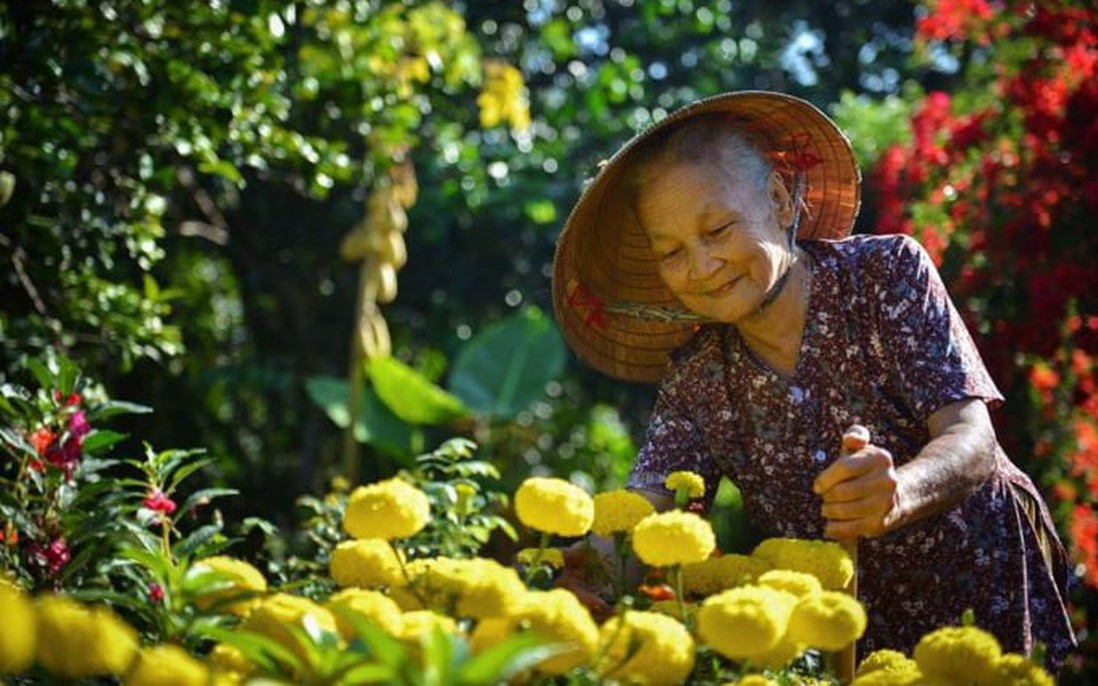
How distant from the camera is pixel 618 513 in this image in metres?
1.53

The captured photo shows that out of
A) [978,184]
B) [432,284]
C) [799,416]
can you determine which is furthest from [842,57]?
[799,416]

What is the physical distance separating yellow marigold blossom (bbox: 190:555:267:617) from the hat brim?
3.29 ft

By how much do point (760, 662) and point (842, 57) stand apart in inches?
274

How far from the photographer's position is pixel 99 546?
1.68 m

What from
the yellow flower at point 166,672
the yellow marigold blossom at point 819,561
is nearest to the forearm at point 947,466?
the yellow marigold blossom at point 819,561

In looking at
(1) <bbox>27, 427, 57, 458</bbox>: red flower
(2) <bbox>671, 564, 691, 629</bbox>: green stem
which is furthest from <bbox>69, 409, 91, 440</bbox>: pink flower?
(2) <bbox>671, 564, 691, 629</bbox>: green stem

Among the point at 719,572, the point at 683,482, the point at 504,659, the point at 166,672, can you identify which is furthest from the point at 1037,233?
the point at 166,672

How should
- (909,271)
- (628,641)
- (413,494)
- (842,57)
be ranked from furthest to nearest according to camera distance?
1. (842,57)
2. (909,271)
3. (413,494)
4. (628,641)

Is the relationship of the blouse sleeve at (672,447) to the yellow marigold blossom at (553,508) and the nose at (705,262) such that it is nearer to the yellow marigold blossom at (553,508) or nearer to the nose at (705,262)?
the nose at (705,262)

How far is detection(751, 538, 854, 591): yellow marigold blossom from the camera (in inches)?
57.2

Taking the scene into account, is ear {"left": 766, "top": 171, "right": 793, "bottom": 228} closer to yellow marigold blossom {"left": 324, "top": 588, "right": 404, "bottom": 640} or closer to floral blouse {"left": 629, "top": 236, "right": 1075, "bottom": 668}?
floral blouse {"left": 629, "top": 236, "right": 1075, "bottom": 668}

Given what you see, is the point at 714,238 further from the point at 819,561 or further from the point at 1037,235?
the point at 1037,235

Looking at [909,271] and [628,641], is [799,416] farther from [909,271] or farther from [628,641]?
[628,641]

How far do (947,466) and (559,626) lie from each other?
799 millimetres
